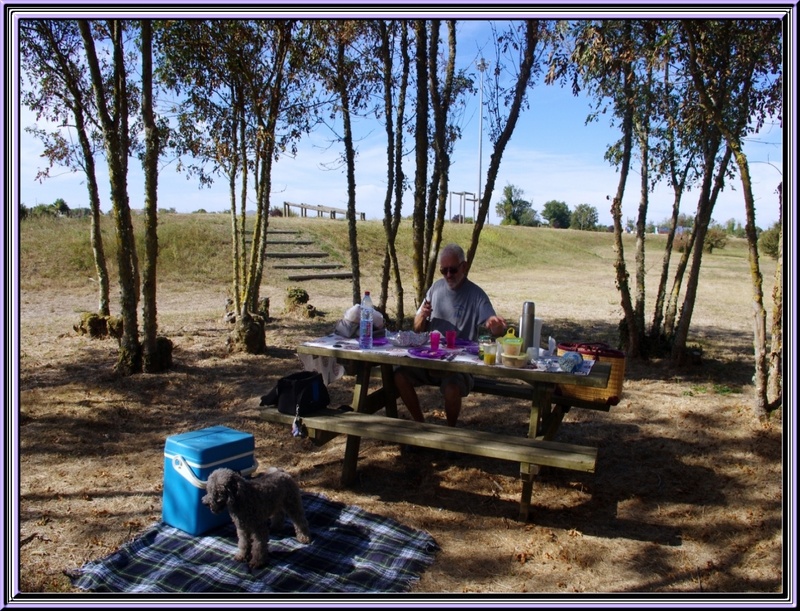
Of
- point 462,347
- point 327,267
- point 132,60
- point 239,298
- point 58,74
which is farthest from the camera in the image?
point 327,267

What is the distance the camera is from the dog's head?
2.84 meters

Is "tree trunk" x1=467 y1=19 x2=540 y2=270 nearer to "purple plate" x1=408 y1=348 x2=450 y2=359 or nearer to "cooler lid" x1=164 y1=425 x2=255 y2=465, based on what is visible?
"purple plate" x1=408 y1=348 x2=450 y2=359

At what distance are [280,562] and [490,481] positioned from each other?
1.58 m

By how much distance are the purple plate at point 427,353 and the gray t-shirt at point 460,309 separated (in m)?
0.52

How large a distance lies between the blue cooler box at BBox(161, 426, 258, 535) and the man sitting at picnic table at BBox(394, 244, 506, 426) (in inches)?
50.6

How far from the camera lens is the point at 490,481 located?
13.1ft

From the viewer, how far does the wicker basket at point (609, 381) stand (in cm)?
422

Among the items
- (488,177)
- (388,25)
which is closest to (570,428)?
(488,177)

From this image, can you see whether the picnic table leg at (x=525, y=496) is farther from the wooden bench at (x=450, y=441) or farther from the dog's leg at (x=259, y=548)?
the dog's leg at (x=259, y=548)

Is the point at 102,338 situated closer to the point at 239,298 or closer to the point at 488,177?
the point at 239,298

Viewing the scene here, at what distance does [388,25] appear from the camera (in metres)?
7.37

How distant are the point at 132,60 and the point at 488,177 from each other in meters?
5.16

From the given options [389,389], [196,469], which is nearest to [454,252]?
[389,389]

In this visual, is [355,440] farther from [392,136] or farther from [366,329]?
[392,136]
